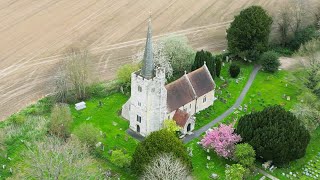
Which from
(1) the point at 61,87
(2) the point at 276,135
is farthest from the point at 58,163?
(2) the point at 276,135

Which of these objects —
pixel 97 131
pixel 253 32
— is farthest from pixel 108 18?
pixel 97 131

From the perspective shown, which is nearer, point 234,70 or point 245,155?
point 245,155

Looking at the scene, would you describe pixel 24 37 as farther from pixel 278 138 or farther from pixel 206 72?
pixel 278 138

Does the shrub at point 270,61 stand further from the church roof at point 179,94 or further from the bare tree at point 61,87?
the bare tree at point 61,87

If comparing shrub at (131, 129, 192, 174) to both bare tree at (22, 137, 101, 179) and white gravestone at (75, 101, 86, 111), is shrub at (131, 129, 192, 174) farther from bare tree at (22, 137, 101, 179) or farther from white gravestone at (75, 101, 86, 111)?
white gravestone at (75, 101, 86, 111)

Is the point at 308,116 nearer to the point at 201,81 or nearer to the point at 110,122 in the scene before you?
the point at 201,81

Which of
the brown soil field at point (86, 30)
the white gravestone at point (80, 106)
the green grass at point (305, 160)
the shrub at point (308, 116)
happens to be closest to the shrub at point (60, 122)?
the white gravestone at point (80, 106)

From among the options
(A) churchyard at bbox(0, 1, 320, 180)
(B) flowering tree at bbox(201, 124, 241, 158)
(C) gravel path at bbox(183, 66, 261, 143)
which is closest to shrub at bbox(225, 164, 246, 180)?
(A) churchyard at bbox(0, 1, 320, 180)
